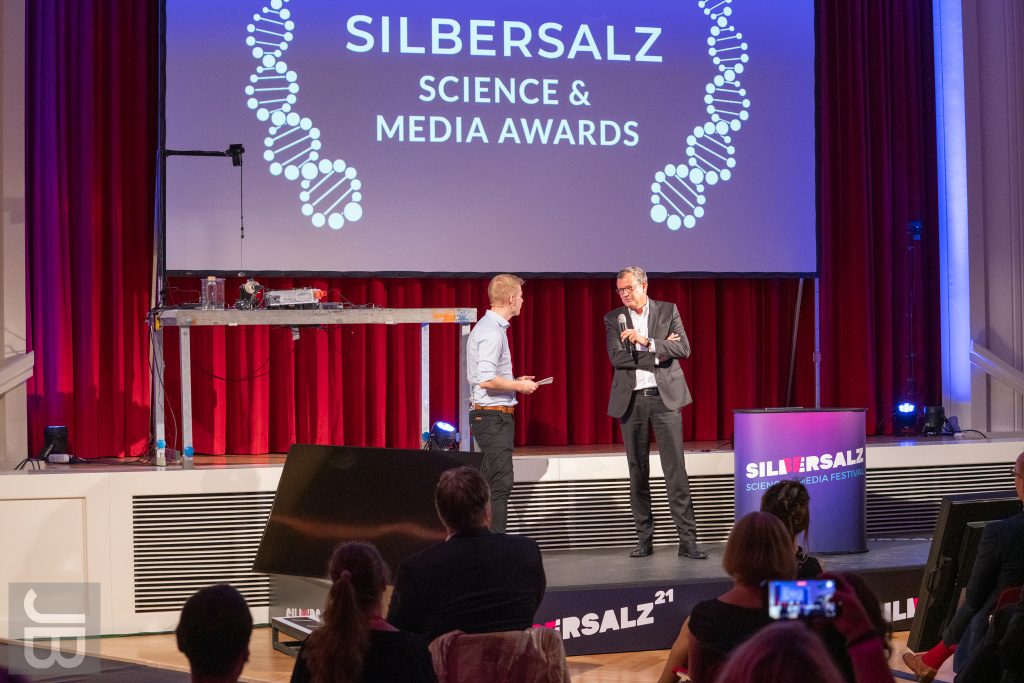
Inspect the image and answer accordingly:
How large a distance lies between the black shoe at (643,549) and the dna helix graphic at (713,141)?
2.31 meters

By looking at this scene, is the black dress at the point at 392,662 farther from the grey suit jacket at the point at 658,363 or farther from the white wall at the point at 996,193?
the white wall at the point at 996,193

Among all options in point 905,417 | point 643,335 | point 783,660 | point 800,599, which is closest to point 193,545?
point 643,335

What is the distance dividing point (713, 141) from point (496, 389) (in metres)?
2.81

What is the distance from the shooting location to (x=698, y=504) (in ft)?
18.5

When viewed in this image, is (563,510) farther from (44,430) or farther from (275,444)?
(44,430)

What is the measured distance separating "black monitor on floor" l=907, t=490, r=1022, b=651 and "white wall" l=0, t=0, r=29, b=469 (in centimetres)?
464

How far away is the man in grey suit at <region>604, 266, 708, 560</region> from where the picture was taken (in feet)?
16.2

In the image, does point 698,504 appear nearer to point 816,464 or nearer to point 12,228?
point 816,464

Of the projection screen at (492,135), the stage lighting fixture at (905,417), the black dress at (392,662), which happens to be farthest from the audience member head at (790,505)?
the stage lighting fixture at (905,417)

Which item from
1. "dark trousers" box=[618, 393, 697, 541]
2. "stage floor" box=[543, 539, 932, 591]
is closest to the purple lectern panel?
"stage floor" box=[543, 539, 932, 591]

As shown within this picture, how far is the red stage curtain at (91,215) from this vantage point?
19.5 ft

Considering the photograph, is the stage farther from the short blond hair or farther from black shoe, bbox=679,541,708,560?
the short blond hair

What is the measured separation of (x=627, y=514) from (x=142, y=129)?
3.62 m

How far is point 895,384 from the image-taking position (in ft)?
24.1
